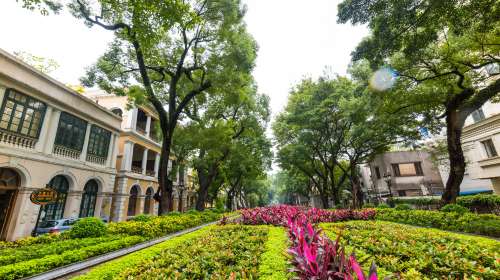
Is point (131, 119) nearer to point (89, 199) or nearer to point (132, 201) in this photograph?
point (89, 199)

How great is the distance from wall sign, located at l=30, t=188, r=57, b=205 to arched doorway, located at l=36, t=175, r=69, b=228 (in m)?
4.16

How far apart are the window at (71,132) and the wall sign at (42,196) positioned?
5239 mm

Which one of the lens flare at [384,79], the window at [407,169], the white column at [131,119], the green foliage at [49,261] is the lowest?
the green foliage at [49,261]

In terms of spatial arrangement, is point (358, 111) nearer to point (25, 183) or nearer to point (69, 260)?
point (69, 260)

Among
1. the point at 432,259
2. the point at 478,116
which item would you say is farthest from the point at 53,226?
the point at 478,116

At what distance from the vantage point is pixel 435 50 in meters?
10.7

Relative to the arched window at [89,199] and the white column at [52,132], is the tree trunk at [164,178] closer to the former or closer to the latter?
the white column at [52,132]

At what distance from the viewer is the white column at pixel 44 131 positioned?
1284 cm

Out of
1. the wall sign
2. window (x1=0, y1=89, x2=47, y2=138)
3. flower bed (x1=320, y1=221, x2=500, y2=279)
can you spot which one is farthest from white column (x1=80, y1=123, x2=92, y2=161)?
flower bed (x1=320, y1=221, x2=500, y2=279)

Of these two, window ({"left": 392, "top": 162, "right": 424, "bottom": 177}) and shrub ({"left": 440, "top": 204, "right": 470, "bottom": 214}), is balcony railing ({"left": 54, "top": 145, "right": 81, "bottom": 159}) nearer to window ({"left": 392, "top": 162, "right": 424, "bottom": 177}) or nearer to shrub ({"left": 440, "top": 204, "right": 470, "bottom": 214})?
shrub ({"left": 440, "top": 204, "right": 470, "bottom": 214})

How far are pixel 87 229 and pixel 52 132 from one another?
8645mm

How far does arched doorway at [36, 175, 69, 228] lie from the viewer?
13541mm

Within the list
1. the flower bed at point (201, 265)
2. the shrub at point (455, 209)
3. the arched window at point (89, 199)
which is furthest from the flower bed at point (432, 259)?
the arched window at point (89, 199)

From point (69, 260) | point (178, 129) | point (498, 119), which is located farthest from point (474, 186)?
point (69, 260)
